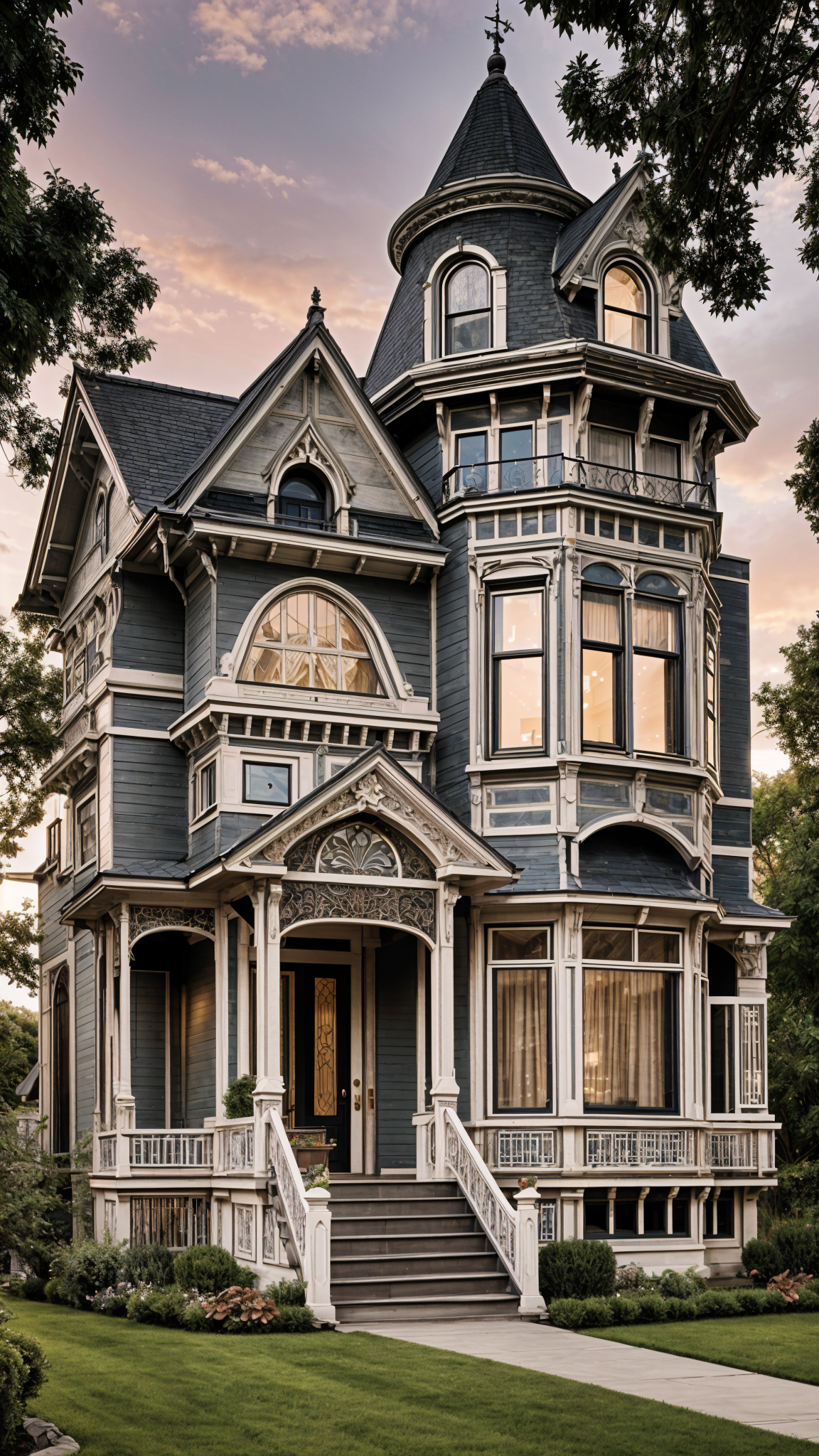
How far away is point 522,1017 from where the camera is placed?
1966 centimetres

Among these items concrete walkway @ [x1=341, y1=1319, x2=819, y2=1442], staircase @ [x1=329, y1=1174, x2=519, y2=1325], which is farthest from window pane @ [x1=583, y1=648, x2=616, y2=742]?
concrete walkway @ [x1=341, y1=1319, x2=819, y2=1442]

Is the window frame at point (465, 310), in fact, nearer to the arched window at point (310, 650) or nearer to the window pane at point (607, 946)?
the arched window at point (310, 650)

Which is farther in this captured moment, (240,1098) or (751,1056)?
(751,1056)

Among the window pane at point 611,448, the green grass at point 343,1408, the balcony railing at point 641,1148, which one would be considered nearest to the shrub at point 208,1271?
the green grass at point 343,1408

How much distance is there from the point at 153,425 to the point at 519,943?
953cm

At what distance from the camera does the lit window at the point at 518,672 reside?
20.4 meters

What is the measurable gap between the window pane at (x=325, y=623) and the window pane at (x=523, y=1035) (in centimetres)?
496

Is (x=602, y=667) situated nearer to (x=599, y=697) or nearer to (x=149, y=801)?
(x=599, y=697)

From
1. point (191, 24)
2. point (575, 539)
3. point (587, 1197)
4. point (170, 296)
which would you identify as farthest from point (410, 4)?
point (587, 1197)

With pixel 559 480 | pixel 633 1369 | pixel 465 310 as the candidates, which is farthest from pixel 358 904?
pixel 465 310

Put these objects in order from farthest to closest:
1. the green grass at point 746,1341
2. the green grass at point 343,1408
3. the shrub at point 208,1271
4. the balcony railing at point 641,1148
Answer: the balcony railing at point 641,1148, the shrub at point 208,1271, the green grass at point 746,1341, the green grass at point 343,1408

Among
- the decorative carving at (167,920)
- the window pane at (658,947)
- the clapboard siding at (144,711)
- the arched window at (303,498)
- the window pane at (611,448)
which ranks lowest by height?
the window pane at (658,947)

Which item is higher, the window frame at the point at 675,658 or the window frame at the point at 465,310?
the window frame at the point at 465,310

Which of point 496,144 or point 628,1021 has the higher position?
point 496,144
